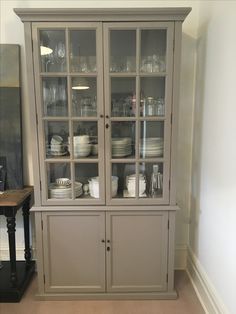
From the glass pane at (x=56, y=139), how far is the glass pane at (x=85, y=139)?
75 mm

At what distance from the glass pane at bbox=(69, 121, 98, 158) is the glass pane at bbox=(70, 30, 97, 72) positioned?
15.3 inches

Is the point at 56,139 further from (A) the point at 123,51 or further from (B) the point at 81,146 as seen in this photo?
(A) the point at 123,51

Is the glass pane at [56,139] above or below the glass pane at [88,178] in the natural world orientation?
above

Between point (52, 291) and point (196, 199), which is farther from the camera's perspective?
point (196, 199)

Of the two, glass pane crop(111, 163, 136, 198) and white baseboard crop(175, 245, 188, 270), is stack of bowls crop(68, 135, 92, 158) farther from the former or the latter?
white baseboard crop(175, 245, 188, 270)

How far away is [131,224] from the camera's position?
2043 millimetres

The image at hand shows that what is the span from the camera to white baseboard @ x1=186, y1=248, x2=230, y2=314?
1786 millimetres

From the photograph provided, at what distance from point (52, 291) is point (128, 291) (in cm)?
59

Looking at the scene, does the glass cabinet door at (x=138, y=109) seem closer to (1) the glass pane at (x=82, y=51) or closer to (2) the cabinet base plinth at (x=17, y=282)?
(1) the glass pane at (x=82, y=51)

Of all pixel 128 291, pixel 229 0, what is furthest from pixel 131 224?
pixel 229 0

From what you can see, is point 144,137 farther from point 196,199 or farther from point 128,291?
point 128,291

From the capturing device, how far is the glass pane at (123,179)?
206 cm

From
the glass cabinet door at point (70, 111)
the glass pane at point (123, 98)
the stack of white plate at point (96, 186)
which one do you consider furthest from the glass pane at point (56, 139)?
the glass pane at point (123, 98)

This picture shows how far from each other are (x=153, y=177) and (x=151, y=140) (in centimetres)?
29
